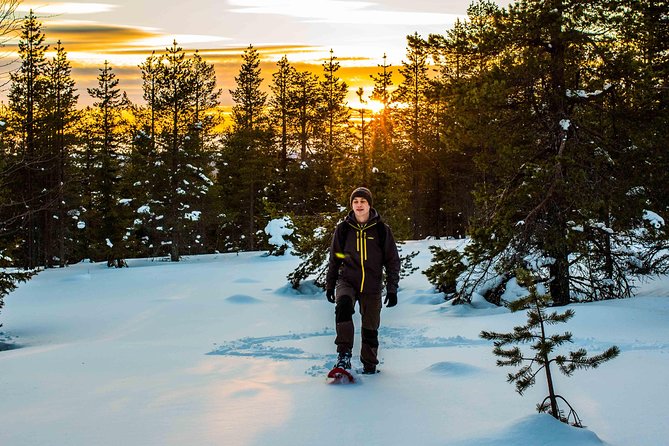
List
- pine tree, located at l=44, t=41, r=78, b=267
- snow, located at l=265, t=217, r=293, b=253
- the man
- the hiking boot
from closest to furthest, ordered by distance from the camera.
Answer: the hiking boot, the man, snow, located at l=265, t=217, r=293, b=253, pine tree, located at l=44, t=41, r=78, b=267

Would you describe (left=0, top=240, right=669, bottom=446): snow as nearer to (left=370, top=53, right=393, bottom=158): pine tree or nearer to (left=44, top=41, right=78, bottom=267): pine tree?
(left=44, top=41, right=78, bottom=267): pine tree

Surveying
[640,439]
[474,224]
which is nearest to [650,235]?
[474,224]

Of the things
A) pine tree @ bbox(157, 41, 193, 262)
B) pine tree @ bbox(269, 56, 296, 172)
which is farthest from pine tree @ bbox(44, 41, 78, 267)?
pine tree @ bbox(269, 56, 296, 172)

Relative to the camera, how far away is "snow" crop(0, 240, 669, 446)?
426 centimetres

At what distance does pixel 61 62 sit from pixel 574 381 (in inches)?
1545

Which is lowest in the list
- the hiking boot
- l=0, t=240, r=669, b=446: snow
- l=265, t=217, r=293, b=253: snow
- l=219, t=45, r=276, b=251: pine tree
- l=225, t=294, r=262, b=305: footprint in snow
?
l=225, t=294, r=262, b=305: footprint in snow

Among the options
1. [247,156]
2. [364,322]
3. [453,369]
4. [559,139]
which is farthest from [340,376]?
[247,156]

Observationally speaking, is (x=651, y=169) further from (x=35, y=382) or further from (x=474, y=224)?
(x=35, y=382)

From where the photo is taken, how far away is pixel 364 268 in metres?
6.58

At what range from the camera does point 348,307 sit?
649cm

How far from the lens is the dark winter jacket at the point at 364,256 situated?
6578mm

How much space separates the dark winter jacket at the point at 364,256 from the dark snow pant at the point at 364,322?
103 mm

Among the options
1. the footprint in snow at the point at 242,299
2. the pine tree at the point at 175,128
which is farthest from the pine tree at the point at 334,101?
the footprint in snow at the point at 242,299

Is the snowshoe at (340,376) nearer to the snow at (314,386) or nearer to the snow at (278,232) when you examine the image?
the snow at (314,386)
